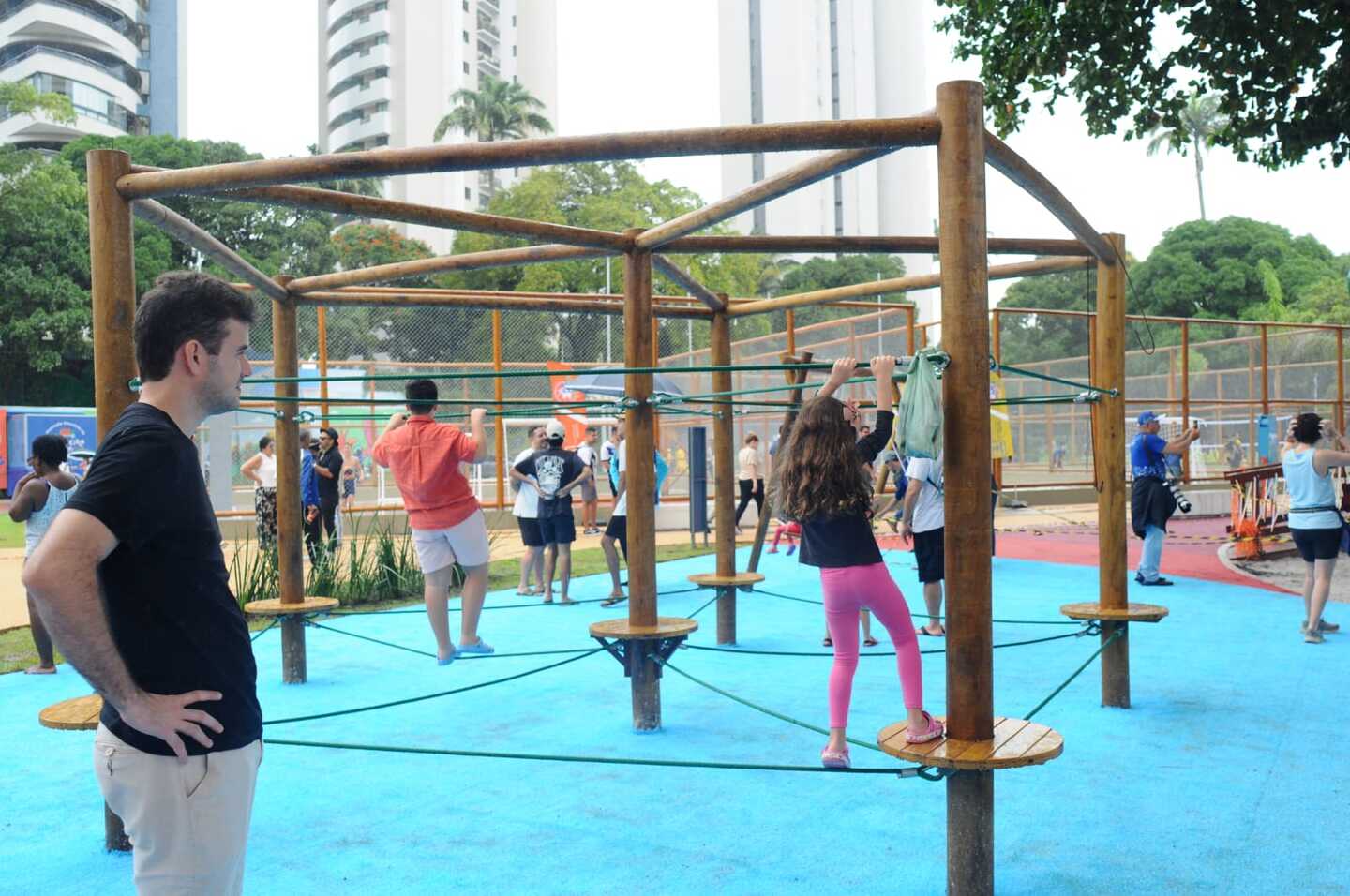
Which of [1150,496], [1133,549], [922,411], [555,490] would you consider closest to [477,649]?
[922,411]

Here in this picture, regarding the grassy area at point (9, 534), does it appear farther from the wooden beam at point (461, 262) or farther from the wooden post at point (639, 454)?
the wooden post at point (639, 454)

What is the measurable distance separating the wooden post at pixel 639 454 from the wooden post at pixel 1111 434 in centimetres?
234

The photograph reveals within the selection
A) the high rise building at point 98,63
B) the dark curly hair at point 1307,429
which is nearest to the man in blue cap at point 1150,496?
the dark curly hair at point 1307,429

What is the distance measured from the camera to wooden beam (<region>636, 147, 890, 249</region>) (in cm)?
389

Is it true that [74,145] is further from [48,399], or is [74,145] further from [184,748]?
[184,748]

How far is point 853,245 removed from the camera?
5.87 meters

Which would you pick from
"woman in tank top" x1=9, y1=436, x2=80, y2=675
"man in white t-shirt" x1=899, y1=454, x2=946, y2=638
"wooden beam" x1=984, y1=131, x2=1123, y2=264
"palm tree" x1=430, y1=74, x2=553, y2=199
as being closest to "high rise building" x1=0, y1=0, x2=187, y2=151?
"palm tree" x1=430, y1=74, x2=553, y2=199

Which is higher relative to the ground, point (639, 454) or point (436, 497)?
point (639, 454)

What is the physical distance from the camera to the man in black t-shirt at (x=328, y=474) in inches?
468

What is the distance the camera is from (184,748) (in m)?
2.22

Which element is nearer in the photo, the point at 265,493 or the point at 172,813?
the point at 172,813

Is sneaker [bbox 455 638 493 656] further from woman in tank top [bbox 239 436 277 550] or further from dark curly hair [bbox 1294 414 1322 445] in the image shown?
dark curly hair [bbox 1294 414 1322 445]

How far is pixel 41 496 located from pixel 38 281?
101 feet

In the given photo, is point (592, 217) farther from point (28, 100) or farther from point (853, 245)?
point (853, 245)
